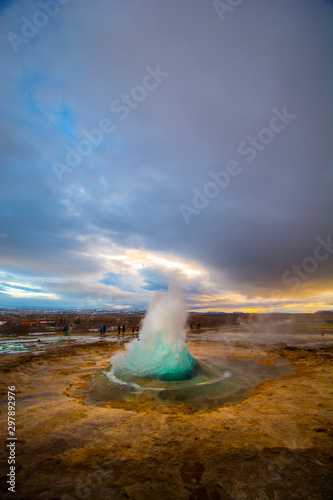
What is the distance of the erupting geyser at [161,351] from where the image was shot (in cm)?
930

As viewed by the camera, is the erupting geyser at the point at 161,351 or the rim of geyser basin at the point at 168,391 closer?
the rim of geyser basin at the point at 168,391

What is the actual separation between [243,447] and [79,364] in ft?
37.3

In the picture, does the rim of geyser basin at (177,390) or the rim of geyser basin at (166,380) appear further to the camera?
the rim of geyser basin at (166,380)

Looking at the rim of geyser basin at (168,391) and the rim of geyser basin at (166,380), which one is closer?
the rim of geyser basin at (168,391)

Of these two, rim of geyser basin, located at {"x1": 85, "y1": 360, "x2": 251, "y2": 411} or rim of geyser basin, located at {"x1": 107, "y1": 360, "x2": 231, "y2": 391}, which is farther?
rim of geyser basin, located at {"x1": 107, "y1": 360, "x2": 231, "y2": 391}

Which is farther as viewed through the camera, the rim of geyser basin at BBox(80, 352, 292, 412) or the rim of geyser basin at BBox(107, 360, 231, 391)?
the rim of geyser basin at BBox(107, 360, 231, 391)

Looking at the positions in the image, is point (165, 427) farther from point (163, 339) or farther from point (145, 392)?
point (163, 339)

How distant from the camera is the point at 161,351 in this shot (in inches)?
395

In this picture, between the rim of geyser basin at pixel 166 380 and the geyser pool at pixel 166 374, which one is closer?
the geyser pool at pixel 166 374

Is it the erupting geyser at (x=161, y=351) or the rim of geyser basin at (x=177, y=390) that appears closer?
the rim of geyser basin at (x=177, y=390)

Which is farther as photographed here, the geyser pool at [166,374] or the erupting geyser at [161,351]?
the erupting geyser at [161,351]

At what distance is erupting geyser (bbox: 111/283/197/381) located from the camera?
930 centimetres

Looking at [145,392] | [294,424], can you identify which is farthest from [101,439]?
[294,424]

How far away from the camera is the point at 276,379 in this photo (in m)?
9.17
